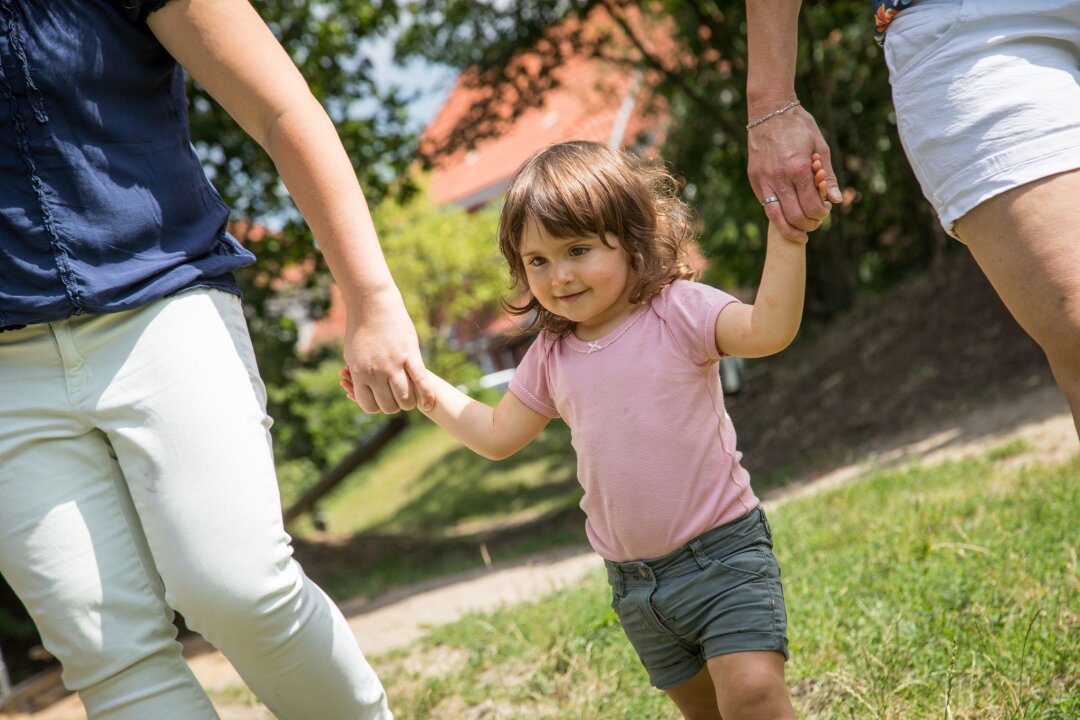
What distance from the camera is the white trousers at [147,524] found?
72.1 inches

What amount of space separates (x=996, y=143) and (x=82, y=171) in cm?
158

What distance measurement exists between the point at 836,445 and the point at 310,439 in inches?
188

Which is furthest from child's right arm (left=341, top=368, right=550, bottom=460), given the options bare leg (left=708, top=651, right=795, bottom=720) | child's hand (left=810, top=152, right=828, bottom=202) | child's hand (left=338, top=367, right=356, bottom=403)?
child's hand (left=810, top=152, right=828, bottom=202)

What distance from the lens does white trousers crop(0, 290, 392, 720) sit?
1.83m

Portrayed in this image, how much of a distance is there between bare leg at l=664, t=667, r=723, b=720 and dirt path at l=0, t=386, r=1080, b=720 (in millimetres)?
2306

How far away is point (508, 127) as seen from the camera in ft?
37.2

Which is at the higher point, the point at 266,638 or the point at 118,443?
the point at 118,443

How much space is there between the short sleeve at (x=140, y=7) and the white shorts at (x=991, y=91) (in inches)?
53.2

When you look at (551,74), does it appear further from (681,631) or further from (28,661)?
(681,631)

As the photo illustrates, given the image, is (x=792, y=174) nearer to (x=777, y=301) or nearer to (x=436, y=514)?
(x=777, y=301)

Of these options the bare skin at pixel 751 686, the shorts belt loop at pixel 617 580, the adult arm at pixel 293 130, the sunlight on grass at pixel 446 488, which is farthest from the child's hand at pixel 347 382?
the sunlight on grass at pixel 446 488

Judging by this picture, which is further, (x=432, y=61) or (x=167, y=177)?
(x=432, y=61)

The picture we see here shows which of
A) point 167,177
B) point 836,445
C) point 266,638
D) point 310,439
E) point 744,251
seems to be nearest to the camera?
point 266,638

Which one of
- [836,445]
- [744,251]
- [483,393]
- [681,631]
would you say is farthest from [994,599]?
[483,393]
